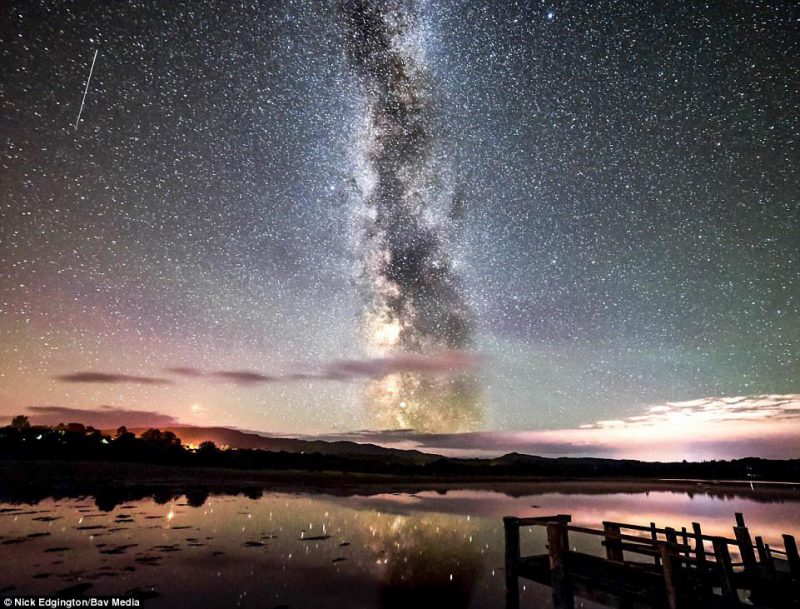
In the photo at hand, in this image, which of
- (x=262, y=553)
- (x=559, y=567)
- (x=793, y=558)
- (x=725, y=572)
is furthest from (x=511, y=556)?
(x=262, y=553)

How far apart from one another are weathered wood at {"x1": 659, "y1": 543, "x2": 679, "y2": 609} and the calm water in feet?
21.7

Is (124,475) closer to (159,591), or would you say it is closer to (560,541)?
(159,591)

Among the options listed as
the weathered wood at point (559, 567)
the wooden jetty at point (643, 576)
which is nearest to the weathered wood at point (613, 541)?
the wooden jetty at point (643, 576)

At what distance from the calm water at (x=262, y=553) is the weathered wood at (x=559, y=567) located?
13.1 feet

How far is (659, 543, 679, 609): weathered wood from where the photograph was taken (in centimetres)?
998

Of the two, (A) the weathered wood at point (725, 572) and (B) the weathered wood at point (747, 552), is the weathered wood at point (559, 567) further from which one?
(B) the weathered wood at point (747, 552)

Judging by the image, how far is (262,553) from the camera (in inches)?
830

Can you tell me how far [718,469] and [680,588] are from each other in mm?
199491

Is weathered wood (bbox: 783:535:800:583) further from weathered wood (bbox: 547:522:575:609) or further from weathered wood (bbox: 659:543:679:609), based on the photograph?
weathered wood (bbox: 547:522:575:609)

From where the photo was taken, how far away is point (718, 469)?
166500mm

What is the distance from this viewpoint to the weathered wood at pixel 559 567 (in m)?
→ 12.1

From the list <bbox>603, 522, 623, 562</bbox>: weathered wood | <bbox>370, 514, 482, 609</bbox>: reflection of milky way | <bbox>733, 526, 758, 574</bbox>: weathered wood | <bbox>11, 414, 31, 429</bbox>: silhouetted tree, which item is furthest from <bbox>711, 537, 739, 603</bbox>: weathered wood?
<bbox>11, 414, 31, 429</bbox>: silhouetted tree

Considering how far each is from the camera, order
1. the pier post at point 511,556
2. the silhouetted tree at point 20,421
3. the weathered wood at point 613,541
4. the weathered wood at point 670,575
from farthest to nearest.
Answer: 1. the silhouetted tree at point 20,421
2. the pier post at point 511,556
3. the weathered wood at point 613,541
4. the weathered wood at point 670,575

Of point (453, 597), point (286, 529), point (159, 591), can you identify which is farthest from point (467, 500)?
point (159, 591)
